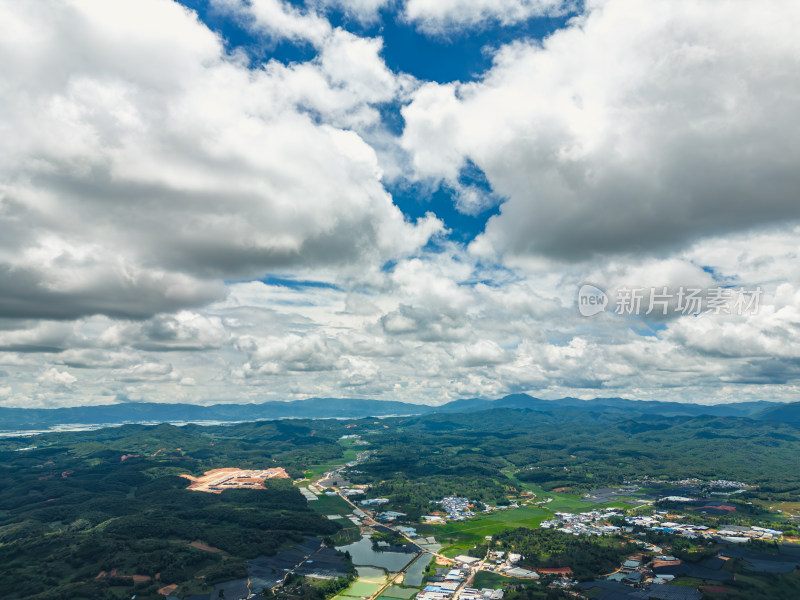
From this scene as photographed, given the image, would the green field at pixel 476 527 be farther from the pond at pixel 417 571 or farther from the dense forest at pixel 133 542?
the dense forest at pixel 133 542

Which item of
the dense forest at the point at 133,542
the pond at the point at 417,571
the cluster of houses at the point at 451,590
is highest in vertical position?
the cluster of houses at the point at 451,590

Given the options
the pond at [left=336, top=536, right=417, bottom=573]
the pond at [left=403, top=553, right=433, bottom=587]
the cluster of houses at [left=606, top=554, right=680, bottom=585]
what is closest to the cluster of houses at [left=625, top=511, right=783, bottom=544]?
the cluster of houses at [left=606, top=554, right=680, bottom=585]

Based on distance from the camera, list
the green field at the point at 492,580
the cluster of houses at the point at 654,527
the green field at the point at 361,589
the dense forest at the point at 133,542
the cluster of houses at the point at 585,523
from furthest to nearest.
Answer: the cluster of houses at the point at 585,523 → the cluster of houses at the point at 654,527 → the dense forest at the point at 133,542 → the green field at the point at 492,580 → the green field at the point at 361,589

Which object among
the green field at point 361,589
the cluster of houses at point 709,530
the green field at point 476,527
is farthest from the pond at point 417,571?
the cluster of houses at point 709,530

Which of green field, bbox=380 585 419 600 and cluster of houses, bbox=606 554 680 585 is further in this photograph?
cluster of houses, bbox=606 554 680 585

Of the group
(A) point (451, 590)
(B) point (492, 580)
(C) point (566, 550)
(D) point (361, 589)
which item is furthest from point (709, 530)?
(D) point (361, 589)

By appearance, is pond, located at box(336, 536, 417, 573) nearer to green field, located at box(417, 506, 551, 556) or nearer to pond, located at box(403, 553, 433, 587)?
pond, located at box(403, 553, 433, 587)

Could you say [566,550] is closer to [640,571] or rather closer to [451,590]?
[640,571]
